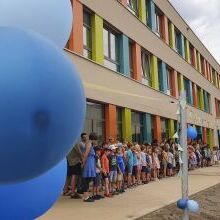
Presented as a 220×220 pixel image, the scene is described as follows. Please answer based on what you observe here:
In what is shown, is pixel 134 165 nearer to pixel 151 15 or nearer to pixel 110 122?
pixel 110 122

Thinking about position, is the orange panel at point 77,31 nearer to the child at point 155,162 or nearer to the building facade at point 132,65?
the building facade at point 132,65

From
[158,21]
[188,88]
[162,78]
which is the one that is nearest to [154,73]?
[162,78]

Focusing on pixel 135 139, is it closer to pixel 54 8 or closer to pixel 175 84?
pixel 175 84

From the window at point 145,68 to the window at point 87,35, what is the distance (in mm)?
5720

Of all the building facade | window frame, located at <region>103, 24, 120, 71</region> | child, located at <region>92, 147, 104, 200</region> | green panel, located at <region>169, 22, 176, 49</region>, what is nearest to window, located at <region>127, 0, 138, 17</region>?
Result: the building facade

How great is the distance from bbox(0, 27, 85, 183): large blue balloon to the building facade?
31.1 ft

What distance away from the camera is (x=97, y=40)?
15625mm

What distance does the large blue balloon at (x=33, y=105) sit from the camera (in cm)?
248

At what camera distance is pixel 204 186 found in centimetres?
1386

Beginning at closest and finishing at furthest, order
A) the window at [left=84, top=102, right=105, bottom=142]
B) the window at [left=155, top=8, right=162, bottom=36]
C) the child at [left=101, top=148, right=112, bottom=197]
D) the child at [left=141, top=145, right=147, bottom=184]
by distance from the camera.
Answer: the child at [left=101, top=148, right=112, bottom=197] → the child at [left=141, top=145, right=147, bottom=184] → the window at [left=84, top=102, right=105, bottom=142] → the window at [left=155, top=8, right=162, bottom=36]

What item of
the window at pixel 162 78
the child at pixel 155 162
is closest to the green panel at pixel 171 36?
the window at pixel 162 78

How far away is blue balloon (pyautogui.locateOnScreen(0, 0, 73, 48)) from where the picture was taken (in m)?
3.22

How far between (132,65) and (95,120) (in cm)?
504

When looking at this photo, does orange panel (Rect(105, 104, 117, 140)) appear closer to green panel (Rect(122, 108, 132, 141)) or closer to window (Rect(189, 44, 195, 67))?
green panel (Rect(122, 108, 132, 141))
